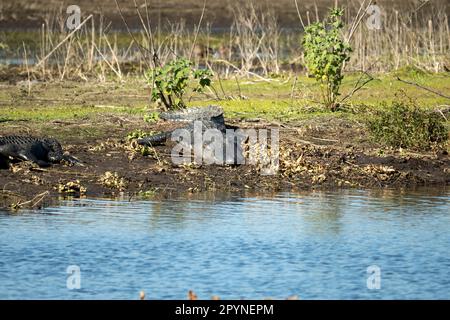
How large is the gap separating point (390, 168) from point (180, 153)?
9.01ft

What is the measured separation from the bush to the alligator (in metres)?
1.95

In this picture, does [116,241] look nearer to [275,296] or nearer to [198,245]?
[198,245]

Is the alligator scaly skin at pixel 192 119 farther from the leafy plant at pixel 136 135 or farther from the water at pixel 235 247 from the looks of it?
the water at pixel 235 247

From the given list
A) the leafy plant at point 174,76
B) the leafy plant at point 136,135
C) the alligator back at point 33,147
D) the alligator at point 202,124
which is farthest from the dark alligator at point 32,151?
the leafy plant at point 174,76

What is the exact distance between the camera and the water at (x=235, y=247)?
7602 millimetres

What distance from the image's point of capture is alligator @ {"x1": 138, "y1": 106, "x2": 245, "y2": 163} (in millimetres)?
12344

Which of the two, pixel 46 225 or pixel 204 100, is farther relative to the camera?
pixel 204 100

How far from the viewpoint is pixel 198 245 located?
890 cm

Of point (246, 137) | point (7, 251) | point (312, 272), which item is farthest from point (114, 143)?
point (312, 272)

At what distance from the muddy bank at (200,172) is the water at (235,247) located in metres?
0.51

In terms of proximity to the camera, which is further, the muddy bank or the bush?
the bush

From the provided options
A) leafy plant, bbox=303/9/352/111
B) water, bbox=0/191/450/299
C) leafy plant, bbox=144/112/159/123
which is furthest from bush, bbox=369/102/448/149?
leafy plant, bbox=144/112/159/123

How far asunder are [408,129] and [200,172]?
3058mm

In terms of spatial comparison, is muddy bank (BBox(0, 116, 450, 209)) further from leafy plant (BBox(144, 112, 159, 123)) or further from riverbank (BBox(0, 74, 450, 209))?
leafy plant (BBox(144, 112, 159, 123))
